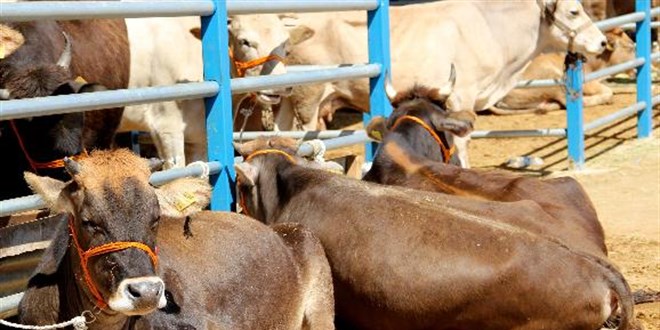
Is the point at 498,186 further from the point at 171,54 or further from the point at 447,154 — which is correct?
the point at 171,54

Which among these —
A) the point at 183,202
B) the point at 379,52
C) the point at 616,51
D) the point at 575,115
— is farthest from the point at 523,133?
the point at 183,202

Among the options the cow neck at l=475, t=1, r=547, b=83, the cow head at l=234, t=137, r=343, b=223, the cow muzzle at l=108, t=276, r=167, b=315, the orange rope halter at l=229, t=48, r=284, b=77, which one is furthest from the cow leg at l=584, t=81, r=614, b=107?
the cow muzzle at l=108, t=276, r=167, b=315

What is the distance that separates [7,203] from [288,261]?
126 cm

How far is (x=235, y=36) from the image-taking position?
892 cm

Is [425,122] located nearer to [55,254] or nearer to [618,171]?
[55,254]

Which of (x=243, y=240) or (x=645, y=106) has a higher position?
(x=243, y=240)

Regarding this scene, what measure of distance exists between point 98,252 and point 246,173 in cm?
239

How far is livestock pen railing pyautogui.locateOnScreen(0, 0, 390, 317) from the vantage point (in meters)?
5.29

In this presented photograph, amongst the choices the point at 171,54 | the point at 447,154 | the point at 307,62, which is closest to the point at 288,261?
the point at 447,154

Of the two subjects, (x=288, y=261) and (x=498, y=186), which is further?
(x=498, y=186)

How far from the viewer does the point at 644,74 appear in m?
12.6

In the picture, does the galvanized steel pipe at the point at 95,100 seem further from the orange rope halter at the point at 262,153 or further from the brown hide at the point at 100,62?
the brown hide at the point at 100,62

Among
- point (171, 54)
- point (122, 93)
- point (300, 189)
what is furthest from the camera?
point (171, 54)

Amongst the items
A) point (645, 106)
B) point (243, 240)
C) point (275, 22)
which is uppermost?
point (275, 22)
